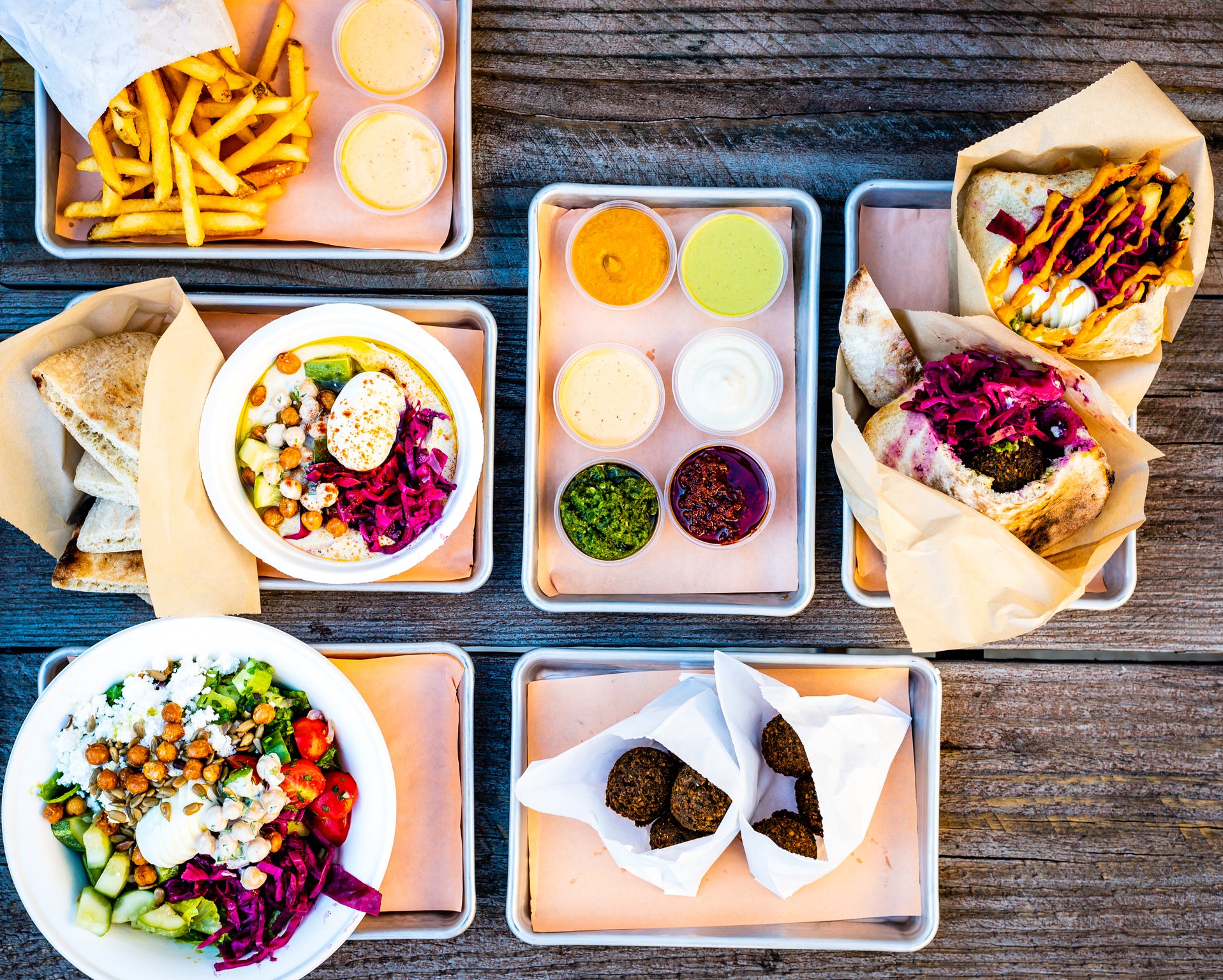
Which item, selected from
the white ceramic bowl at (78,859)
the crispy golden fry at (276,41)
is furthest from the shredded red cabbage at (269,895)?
the crispy golden fry at (276,41)

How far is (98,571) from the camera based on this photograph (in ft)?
6.18

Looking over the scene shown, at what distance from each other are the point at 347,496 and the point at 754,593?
0.97 m

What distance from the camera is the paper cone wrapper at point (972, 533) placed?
1.64m

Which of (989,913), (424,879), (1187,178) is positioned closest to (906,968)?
(989,913)

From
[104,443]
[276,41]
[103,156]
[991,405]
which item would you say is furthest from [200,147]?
[991,405]

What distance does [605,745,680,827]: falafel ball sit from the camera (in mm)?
1820

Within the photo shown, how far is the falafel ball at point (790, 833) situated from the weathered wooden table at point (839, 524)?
1.32 ft

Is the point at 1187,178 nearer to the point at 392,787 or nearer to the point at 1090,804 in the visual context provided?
the point at 1090,804

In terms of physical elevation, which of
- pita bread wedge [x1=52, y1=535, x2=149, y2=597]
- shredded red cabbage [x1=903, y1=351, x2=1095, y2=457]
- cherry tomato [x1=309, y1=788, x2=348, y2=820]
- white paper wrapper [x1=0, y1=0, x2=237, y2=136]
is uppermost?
white paper wrapper [x1=0, y1=0, x2=237, y2=136]

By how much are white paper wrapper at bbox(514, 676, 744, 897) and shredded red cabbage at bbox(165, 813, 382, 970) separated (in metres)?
0.41

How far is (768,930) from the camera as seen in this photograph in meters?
1.94

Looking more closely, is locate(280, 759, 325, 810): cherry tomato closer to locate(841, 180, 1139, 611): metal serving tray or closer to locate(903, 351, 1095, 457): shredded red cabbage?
locate(841, 180, 1139, 611): metal serving tray

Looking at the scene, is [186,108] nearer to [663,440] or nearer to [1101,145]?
[663,440]

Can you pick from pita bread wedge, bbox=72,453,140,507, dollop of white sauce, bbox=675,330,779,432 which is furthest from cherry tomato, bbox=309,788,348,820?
dollop of white sauce, bbox=675,330,779,432
